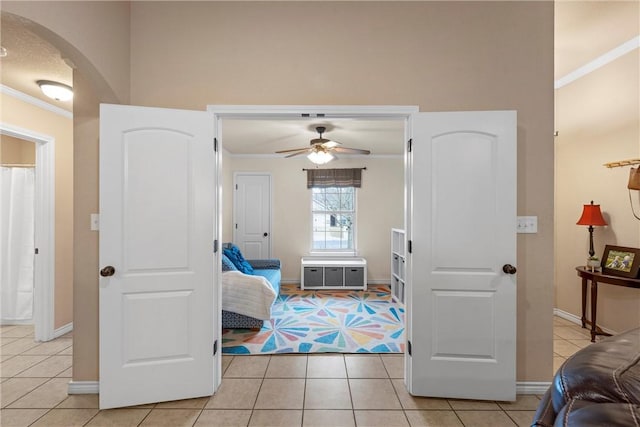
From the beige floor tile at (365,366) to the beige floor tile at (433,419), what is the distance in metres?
0.49

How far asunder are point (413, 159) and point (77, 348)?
2.78 meters

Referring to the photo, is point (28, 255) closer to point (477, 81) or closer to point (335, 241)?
point (335, 241)

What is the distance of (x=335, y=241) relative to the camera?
607 centimetres

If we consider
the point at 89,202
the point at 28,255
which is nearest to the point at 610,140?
the point at 89,202

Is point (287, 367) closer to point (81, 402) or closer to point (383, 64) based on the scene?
point (81, 402)

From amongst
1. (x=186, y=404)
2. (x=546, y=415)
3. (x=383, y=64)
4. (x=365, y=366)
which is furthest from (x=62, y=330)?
(x=546, y=415)

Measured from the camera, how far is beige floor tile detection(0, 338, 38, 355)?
2.96m

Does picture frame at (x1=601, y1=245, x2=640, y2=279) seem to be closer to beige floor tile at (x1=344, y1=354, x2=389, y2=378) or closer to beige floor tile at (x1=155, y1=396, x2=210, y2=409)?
beige floor tile at (x1=344, y1=354, x2=389, y2=378)

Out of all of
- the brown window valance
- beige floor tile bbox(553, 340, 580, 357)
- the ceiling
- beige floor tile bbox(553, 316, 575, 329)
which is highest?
the ceiling

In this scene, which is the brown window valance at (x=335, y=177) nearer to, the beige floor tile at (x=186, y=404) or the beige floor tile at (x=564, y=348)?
the beige floor tile at (x=564, y=348)

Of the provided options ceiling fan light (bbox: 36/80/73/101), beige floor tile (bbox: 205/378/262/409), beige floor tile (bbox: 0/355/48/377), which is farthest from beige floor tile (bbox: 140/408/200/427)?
ceiling fan light (bbox: 36/80/73/101)

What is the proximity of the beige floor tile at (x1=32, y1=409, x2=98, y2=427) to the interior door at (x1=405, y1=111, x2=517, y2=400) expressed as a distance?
2.21m

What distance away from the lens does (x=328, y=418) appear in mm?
1975

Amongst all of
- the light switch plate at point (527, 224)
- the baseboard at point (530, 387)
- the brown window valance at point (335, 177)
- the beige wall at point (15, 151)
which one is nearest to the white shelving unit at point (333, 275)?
the brown window valance at point (335, 177)
